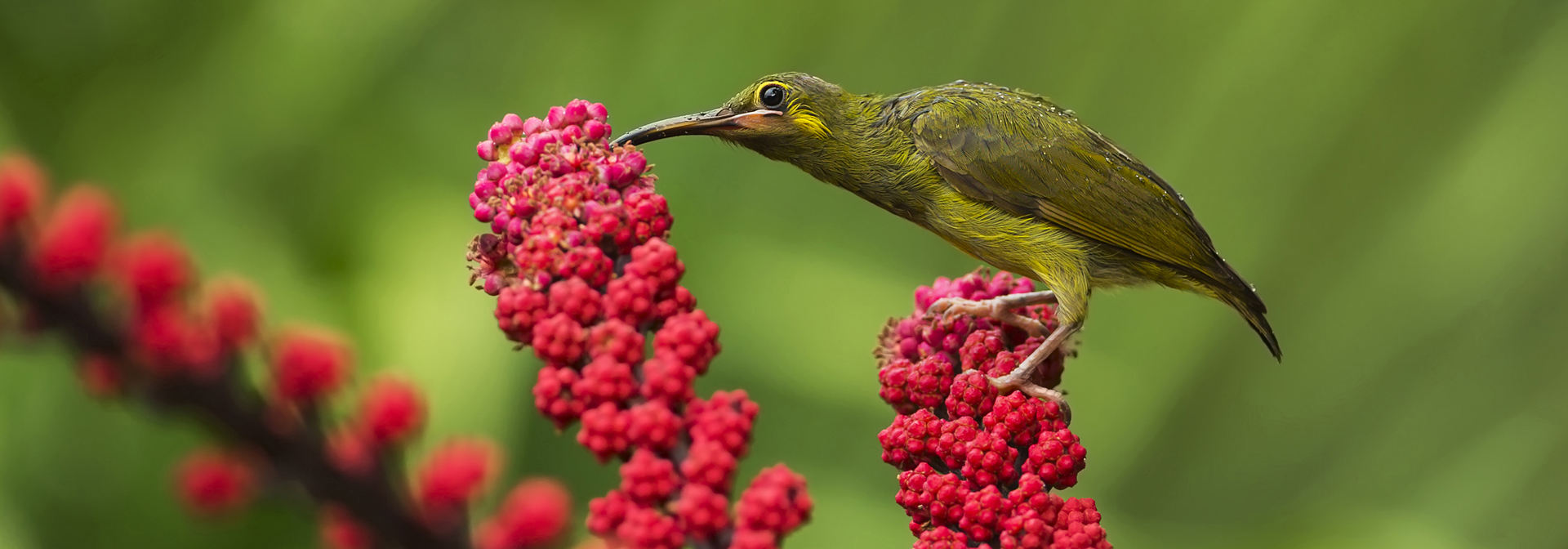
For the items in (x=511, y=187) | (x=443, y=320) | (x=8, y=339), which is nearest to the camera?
(x=8, y=339)

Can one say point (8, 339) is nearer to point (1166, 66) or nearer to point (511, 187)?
point (511, 187)

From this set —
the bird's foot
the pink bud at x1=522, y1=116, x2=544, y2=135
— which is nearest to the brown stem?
the pink bud at x1=522, y1=116, x2=544, y2=135

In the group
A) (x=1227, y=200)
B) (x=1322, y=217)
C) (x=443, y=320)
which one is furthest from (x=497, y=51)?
(x=1322, y=217)

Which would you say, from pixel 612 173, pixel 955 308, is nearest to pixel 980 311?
pixel 955 308

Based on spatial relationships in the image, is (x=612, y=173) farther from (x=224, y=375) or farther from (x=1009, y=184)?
(x=1009, y=184)

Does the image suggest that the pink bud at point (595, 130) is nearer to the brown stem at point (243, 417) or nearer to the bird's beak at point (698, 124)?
the bird's beak at point (698, 124)

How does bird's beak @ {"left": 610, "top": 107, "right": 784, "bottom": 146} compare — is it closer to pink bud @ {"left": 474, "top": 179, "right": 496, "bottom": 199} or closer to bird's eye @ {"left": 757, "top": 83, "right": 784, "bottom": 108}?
bird's eye @ {"left": 757, "top": 83, "right": 784, "bottom": 108}
